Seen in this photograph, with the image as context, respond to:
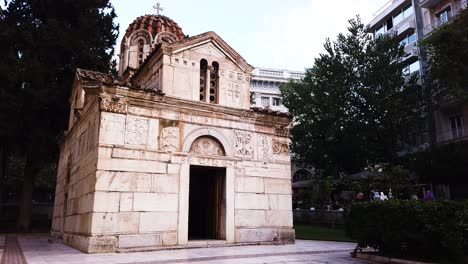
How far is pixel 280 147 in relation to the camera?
13.9 meters

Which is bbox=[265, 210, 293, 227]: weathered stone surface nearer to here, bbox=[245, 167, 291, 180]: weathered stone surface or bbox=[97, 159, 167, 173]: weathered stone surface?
bbox=[245, 167, 291, 180]: weathered stone surface

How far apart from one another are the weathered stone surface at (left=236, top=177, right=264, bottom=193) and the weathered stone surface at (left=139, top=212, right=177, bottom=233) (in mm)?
2500

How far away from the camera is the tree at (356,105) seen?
26641 millimetres

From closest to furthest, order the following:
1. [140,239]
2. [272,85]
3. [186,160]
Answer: [140,239] → [186,160] → [272,85]

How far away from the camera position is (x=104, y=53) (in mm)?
23812

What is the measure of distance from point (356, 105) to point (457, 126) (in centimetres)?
710

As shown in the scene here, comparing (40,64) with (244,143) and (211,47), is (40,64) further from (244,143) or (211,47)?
(244,143)

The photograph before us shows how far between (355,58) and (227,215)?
67.4ft

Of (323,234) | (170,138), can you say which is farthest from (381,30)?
(170,138)

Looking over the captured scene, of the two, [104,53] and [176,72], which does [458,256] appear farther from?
[104,53]

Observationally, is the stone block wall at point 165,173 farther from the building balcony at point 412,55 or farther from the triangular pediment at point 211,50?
the building balcony at point 412,55

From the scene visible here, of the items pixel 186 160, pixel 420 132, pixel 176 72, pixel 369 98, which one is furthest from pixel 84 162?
pixel 420 132

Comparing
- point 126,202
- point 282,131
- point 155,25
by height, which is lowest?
point 126,202

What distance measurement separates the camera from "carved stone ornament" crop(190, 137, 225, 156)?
481 inches
